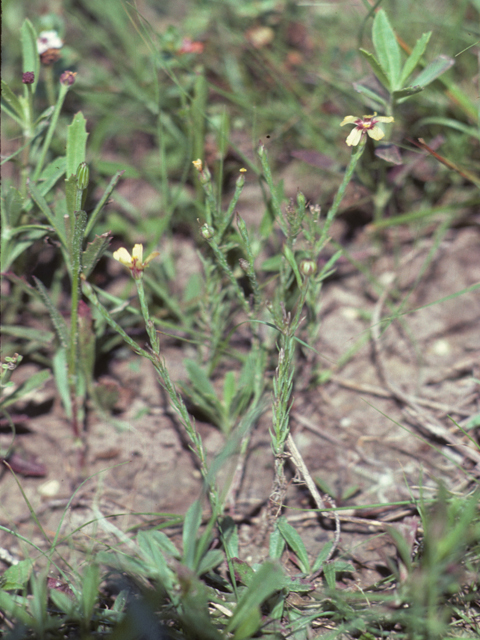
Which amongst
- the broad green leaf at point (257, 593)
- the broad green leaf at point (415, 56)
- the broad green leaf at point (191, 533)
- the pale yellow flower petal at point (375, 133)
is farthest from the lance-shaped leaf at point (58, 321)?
the broad green leaf at point (415, 56)

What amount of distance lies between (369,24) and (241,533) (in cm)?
260

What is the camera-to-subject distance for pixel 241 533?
1797mm

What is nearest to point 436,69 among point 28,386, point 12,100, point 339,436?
point 339,436

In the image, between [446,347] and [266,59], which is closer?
[446,347]

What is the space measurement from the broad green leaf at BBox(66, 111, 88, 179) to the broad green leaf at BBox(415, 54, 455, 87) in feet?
3.89

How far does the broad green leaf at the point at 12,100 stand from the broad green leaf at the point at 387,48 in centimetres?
128

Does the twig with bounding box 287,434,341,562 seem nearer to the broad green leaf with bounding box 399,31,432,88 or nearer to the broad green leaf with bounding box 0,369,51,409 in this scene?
the broad green leaf with bounding box 0,369,51,409

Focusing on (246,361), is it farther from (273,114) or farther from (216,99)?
(216,99)

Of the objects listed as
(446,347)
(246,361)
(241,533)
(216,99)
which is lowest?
(241,533)

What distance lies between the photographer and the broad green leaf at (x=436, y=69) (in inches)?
74.0

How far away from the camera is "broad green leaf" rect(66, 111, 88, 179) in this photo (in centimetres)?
166

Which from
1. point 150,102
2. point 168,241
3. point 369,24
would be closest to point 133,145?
point 150,102

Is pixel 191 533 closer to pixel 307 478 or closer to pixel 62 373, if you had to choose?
pixel 307 478

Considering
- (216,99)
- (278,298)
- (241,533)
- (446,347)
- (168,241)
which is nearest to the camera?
(241,533)
